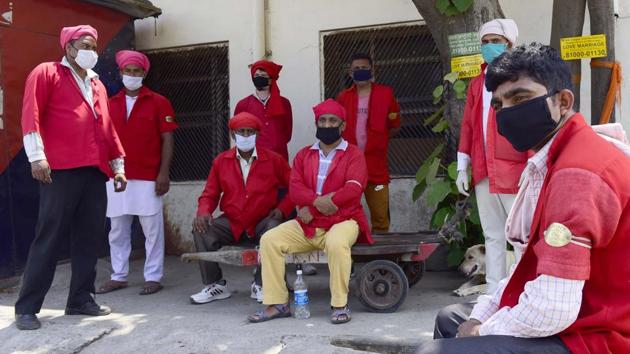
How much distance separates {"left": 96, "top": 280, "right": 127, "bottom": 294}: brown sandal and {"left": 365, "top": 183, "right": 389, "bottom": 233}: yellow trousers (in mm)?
2412

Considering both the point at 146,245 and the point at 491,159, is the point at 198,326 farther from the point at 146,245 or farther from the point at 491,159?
the point at 491,159

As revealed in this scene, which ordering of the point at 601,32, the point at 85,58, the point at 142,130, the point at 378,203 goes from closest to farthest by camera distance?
the point at 85,58 < the point at 601,32 < the point at 142,130 < the point at 378,203

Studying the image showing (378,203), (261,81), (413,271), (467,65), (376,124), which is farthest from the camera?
(261,81)

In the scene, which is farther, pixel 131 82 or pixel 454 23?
pixel 131 82

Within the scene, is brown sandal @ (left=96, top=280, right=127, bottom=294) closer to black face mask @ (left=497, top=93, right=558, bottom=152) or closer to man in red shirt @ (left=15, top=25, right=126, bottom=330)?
man in red shirt @ (left=15, top=25, right=126, bottom=330)

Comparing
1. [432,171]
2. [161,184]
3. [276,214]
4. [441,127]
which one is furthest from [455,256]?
[161,184]

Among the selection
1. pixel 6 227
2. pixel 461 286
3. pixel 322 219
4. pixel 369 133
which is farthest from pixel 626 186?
pixel 6 227

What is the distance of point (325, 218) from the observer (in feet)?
16.3

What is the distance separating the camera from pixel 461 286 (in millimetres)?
5555

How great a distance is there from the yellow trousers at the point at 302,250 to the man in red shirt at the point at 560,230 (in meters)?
2.54

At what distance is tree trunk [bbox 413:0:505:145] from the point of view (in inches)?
210

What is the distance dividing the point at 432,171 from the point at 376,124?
77 centimetres

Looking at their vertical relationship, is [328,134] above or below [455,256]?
above

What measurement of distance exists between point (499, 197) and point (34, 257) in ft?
10.6
